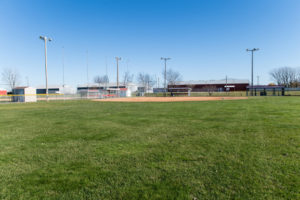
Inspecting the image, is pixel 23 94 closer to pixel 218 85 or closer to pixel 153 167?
pixel 153 167

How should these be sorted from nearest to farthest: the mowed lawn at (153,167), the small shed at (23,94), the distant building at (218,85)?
the mowed lawn at (153,167)
the small shed at (23,94)
the distant building at (218,85)

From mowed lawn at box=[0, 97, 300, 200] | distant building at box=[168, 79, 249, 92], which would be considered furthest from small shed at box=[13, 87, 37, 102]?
distant building at box=[168, 79, 249, 92]

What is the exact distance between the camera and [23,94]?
29.6 metres

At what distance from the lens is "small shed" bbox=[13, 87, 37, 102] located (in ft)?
96.9

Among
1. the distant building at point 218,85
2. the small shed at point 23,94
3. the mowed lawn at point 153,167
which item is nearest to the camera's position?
the mowed lawn at point 153,167

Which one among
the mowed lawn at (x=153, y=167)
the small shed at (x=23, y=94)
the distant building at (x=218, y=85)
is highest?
the distant building at (x=218, y=85)

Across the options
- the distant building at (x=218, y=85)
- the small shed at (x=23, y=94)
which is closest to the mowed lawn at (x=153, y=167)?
the small shed at (x=23, y=94)

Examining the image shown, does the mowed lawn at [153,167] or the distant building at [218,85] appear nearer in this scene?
the mowed lawn at [153,167]

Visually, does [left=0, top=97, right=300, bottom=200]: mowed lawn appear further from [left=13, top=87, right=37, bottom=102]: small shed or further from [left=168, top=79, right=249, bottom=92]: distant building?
[left=168, top=79, right=249, bottom=92]: distant building

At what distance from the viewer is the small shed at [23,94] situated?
2955 cm

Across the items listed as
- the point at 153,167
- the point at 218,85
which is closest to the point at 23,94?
the point at 153,167

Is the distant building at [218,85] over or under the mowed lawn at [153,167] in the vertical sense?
over

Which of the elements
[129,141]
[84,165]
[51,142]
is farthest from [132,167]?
[51,142]

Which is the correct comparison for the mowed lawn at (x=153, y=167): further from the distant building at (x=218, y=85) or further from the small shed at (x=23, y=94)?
the distant building at (x=218, y=85)
